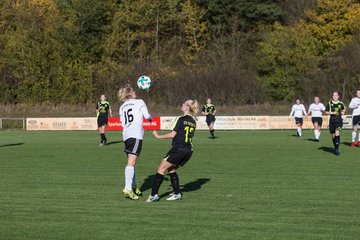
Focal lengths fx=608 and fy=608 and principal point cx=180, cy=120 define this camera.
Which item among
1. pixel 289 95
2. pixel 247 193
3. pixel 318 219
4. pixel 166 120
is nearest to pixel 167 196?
pixel 247 193

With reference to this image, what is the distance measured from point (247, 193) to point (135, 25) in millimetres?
57211

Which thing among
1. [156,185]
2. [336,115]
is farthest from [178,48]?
[156,185]

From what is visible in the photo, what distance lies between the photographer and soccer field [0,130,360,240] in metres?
7.92

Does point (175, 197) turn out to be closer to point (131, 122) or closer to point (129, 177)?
point (129, 177)

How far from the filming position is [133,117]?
10.5 metres

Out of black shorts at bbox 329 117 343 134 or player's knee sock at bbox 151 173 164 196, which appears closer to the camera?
player's knee sock at bbox 151 173 164 196

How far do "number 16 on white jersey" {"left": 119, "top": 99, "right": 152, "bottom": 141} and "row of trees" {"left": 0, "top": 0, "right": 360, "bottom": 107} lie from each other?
48670 millimetres

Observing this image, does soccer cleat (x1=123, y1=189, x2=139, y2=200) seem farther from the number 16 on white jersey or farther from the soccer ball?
the soccer ball

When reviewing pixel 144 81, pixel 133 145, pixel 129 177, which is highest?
pixel 144 81

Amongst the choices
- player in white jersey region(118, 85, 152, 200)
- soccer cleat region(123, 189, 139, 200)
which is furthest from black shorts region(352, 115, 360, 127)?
soccer cleat region(123, 189, 139, 200)

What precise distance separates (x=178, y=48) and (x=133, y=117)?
5822 centimetres

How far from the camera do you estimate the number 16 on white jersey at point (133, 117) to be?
34.3 feet

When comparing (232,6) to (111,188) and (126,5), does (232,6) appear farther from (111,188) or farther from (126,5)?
Answer: (111,188)

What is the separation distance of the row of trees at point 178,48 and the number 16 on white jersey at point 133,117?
48.7 meters
